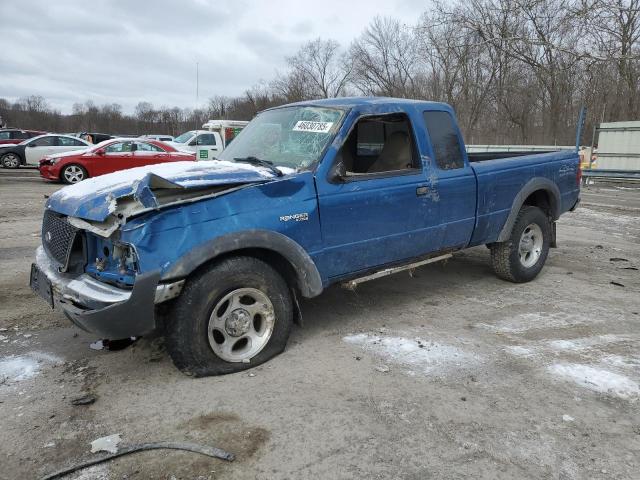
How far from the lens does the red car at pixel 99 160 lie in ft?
49.8

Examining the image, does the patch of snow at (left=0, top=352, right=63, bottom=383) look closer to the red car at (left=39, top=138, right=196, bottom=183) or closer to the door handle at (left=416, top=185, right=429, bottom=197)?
the door handle at (left=416, top=185, right=429, bottom=197)

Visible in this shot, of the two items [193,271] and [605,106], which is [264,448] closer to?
[193,271]

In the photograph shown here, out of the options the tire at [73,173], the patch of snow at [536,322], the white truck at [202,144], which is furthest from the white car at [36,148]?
the patch of snow at [536,322]

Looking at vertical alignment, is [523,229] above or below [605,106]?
below

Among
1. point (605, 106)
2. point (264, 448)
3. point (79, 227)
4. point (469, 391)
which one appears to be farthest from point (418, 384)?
point (605, 106)

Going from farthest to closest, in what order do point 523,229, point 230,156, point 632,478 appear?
point 523,229
point 230,156
point 632,478

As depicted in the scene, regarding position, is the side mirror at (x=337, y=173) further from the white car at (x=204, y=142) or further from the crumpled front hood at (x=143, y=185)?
the white car at (x=204, y=142)

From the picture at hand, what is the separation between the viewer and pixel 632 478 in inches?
97.3

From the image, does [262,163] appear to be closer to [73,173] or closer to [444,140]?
[444,140]

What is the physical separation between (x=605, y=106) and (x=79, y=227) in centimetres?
2647

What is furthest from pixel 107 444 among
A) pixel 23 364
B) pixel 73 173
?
pixel 73 173

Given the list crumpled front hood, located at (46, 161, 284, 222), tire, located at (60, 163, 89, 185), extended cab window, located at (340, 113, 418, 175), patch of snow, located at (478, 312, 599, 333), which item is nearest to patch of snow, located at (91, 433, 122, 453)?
crumpled front hood, located at (46, 161, 284, 222)

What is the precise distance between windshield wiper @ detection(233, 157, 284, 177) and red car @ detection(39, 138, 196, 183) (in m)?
11.9

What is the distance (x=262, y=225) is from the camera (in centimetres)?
350
